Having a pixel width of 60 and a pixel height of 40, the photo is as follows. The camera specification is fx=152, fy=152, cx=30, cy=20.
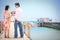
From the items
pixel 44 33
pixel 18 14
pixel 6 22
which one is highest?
pixel 18 14

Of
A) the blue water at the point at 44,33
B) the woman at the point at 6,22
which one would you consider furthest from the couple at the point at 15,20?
the blue water at the point at 44,33

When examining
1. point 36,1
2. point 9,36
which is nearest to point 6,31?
point 9,36

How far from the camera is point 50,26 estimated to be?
3.36 meters

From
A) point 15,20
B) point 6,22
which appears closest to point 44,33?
point 15,20

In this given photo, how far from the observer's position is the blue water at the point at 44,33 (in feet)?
10.9

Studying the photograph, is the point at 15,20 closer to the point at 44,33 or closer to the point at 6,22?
the point at 6,22

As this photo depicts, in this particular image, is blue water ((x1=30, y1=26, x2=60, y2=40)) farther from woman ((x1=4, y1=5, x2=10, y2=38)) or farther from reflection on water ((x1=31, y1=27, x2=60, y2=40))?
woman ((x1=4, y1=5, x2=10, y2=38))

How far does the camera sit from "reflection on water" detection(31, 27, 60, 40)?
3.31 meters

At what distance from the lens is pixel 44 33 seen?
3.33 m

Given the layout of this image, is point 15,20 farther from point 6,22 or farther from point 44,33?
point 44,33

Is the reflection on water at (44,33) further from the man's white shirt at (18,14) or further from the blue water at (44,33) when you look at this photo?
the man's white shirt at (18,14)

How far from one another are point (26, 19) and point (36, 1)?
46 cm

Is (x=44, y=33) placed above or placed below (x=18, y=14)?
below

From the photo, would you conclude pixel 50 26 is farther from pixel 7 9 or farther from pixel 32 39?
pixel 7 9
